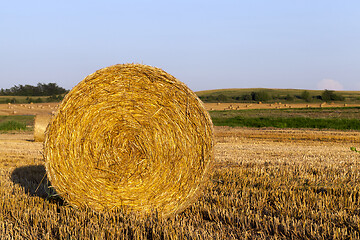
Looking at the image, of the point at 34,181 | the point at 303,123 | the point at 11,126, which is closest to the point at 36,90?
the point at 11,126

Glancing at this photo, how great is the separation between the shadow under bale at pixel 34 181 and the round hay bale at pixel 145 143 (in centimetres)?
68

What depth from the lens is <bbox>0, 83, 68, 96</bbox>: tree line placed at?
222 feet

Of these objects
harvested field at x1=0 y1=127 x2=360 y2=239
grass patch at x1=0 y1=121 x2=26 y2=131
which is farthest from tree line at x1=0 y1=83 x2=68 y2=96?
harvested field at x1=0 y1=127 x2=360 y2=239

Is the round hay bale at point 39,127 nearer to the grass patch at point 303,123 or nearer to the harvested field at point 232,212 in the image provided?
the harvested field at point 232,212

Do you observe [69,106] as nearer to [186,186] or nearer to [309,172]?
[186,186]

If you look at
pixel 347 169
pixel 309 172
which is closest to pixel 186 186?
pixel 309 172

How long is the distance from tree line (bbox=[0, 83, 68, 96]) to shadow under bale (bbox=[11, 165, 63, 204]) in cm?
6086

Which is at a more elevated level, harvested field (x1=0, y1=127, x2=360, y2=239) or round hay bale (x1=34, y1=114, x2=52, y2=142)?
round hay bale (x1=34, y1=114, x2=52, y2=142)

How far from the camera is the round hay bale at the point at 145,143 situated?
16.7 ft

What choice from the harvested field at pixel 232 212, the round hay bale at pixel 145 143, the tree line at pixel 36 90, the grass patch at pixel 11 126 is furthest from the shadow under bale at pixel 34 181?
the tree line at pixel 36 90

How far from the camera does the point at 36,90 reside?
228ft

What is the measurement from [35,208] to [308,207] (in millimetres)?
3553

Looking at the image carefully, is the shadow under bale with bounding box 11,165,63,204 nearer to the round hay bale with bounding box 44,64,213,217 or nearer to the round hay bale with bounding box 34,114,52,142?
the round hay bale with bounding box 44,64,213,217

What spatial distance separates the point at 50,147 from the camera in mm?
5125
